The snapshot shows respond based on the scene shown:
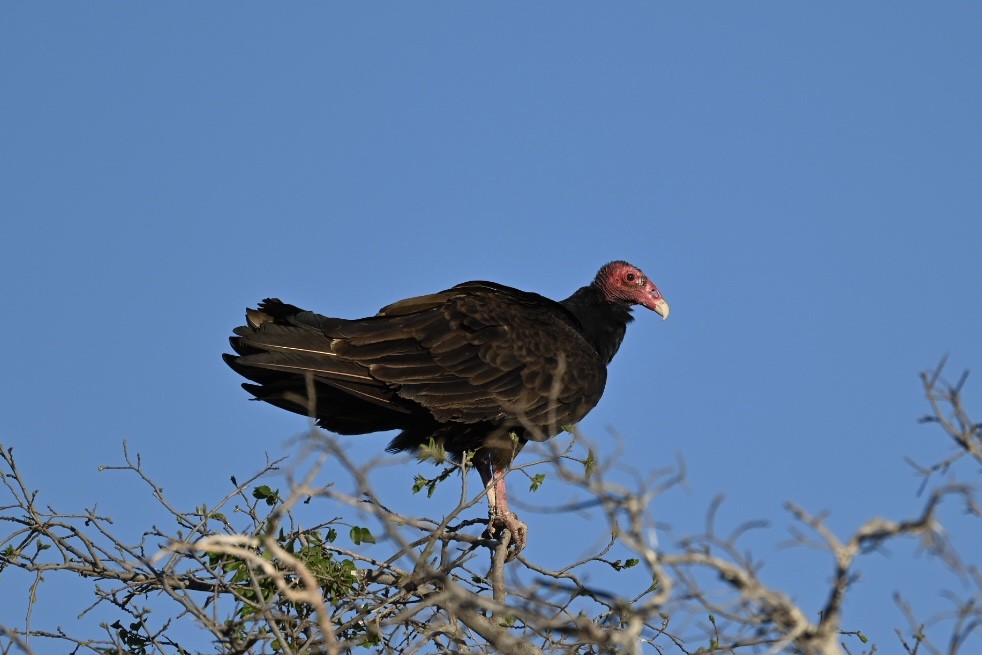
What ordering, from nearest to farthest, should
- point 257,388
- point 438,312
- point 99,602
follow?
point 99,602, point 257,388, point 438,312

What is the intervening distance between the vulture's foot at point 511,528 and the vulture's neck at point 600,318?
119 centimetres

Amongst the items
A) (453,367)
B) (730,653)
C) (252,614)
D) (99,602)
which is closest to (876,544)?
(730,653)

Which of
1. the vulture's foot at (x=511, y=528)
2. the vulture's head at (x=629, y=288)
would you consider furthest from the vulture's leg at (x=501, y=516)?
the vulture's head at (x=629, y=288)

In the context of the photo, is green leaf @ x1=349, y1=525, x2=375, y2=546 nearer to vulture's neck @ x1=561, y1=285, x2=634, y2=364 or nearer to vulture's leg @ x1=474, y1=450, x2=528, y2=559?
vulture's leg @ x1=474, y1=450, x2=528, y2=559

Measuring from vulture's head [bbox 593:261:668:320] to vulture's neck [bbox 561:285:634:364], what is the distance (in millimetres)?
59

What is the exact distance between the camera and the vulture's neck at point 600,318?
6.50 m

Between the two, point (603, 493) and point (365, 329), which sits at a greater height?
point (365, 329)

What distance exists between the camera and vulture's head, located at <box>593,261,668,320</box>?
6945 millimetres

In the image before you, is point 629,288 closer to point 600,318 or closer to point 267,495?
point 600,318

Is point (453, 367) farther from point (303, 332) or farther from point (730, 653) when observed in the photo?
point (730, 653)

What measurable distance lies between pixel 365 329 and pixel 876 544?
3.54 m

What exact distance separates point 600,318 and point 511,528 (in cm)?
154

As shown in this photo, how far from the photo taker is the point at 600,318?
6.64m

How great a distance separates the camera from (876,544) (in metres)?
2.19
